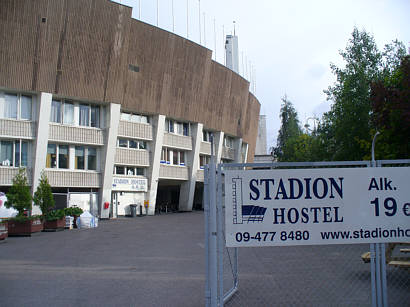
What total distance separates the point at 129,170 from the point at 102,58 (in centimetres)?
1074

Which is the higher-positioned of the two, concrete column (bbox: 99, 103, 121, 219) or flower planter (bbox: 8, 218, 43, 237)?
concrete column (bbox: 99, 103, 121, 219)

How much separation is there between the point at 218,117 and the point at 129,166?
528 inches

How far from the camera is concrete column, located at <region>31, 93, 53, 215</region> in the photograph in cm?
3043

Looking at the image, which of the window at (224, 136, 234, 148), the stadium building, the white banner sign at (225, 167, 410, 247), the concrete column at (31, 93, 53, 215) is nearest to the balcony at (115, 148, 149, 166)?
the stadium building

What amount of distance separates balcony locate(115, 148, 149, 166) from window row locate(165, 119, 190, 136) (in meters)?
4.18

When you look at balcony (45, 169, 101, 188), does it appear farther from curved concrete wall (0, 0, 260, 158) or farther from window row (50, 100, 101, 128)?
curved concrete wall (0, 0, 260, 158)

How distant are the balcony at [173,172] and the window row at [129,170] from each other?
2.10 meters

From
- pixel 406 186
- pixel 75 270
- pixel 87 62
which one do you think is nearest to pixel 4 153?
pixel 87 62

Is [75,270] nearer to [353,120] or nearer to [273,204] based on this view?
[273,204]

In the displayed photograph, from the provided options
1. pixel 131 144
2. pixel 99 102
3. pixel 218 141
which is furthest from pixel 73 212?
pixel 218 141

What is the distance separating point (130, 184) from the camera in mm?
37188

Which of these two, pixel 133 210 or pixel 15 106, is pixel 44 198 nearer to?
pixel 15 106

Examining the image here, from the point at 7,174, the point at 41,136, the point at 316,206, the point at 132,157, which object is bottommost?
the point at 316,206

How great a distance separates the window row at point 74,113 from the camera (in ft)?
107
